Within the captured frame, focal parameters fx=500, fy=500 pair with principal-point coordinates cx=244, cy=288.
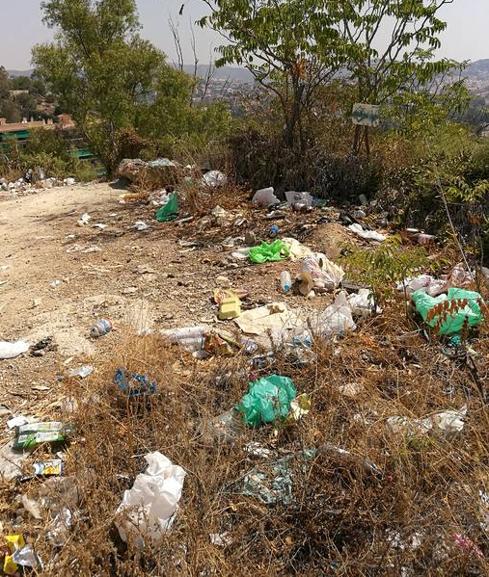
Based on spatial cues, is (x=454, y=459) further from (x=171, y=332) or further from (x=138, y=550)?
(x=171, y=332)

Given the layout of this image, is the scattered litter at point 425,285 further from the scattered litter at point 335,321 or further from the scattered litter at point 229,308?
the scattered litter at point 229,308

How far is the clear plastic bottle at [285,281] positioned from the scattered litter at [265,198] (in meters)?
1.76

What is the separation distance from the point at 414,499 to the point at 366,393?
58 cm

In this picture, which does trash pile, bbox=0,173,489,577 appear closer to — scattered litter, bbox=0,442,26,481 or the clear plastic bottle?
scattered litter, bbox=0,442,26,481

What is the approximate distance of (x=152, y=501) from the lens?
1.66 metres

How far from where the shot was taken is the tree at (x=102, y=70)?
9.32 meters

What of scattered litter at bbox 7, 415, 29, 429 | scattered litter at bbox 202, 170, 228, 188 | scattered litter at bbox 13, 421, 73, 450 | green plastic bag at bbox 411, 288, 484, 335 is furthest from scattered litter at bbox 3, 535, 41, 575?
scattered litter at bbox 202, 170, 228, 188

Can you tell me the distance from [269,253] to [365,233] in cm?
90

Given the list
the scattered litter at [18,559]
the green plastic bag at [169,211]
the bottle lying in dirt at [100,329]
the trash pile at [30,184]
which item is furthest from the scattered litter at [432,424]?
the trash pile at [30,184]

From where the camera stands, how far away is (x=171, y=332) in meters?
2.80

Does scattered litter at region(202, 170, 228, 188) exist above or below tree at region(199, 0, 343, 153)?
below

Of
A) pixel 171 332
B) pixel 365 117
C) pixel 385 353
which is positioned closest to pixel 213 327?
pixel 171 332

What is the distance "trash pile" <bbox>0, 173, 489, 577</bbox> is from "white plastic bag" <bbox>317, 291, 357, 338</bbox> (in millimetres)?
12

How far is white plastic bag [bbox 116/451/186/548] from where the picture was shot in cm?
157
